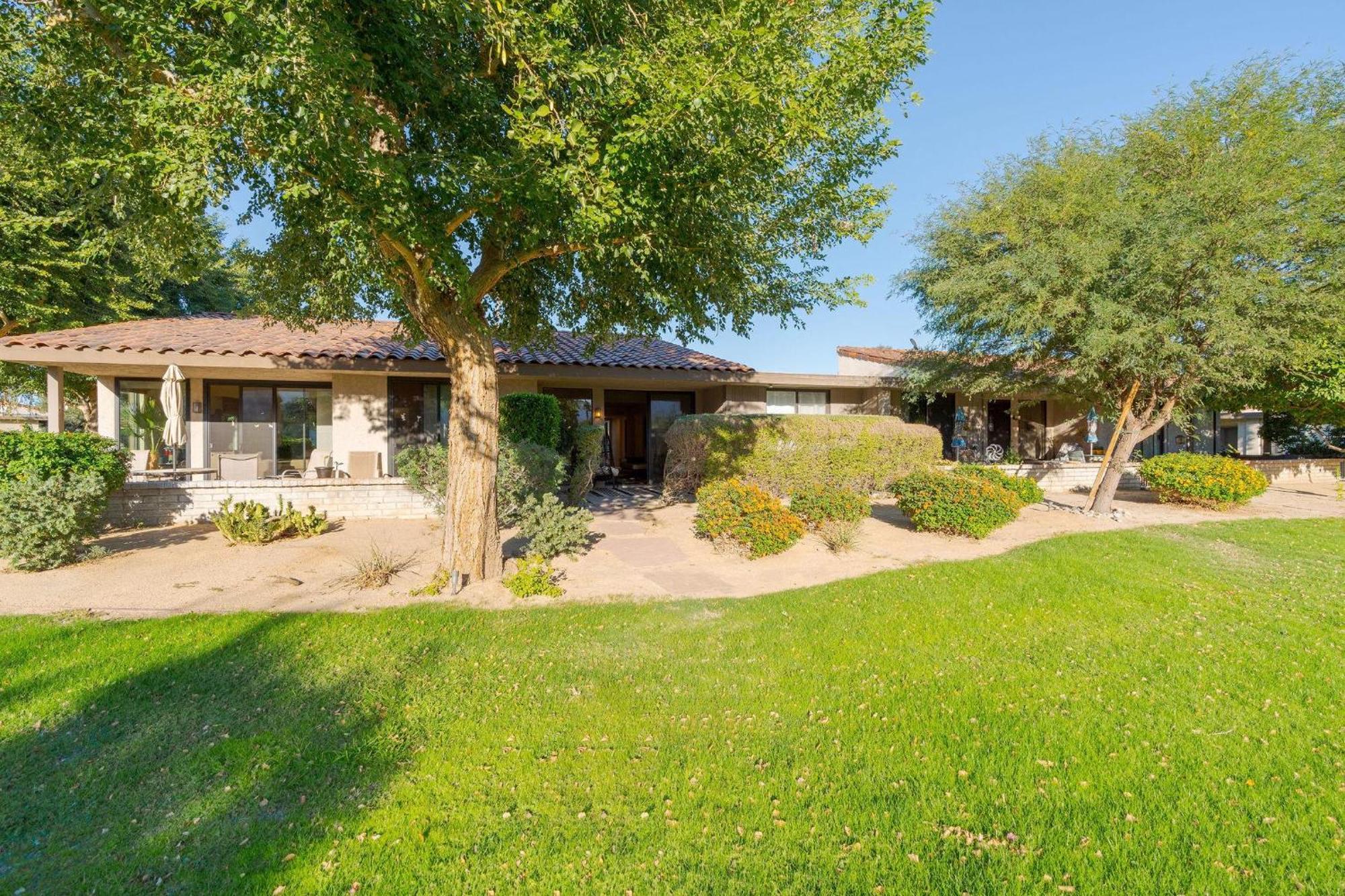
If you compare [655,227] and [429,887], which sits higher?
[655,227]

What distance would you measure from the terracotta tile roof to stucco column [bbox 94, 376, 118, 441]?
3.84 ft

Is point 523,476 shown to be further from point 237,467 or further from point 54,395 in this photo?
point 54,395

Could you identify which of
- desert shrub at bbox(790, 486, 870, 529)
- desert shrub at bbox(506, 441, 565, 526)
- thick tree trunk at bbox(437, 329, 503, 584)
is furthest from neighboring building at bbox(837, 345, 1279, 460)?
thick tree trunk at bbox(437, 329, 503, 584)

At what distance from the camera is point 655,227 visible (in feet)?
18.3

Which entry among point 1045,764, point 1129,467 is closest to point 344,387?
point 1045,764

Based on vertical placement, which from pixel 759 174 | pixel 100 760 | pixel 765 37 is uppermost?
pixel 765 37

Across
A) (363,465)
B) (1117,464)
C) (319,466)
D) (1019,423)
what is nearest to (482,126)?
(363,465)

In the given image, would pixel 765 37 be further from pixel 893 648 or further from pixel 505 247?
pixel 893 648

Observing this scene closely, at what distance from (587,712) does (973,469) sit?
33.1 feet

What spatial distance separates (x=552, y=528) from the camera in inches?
317

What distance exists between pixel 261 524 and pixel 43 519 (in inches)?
87.9

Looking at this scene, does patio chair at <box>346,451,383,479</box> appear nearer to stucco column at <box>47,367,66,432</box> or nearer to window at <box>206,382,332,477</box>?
window at <box>206,382,332,477</box>

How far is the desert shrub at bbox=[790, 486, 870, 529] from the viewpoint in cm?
904

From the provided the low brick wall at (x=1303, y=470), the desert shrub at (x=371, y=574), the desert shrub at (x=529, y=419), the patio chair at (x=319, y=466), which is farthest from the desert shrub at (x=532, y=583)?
the low brick wall at (x=1303, y=470)
